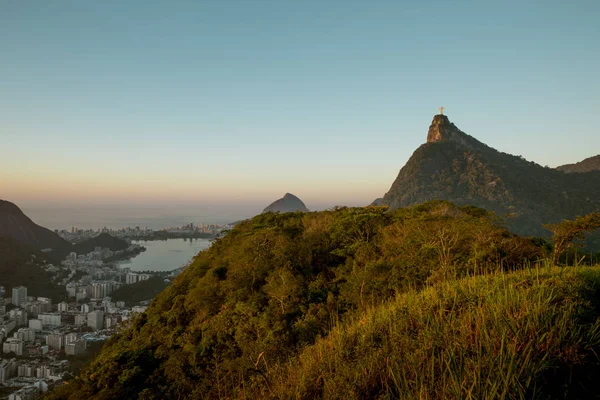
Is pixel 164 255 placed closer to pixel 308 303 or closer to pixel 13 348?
pixel 13 348

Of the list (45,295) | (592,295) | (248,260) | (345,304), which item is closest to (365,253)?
(345,304)

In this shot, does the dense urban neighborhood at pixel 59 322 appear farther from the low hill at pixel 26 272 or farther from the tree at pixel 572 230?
the tree at pixel 572 230

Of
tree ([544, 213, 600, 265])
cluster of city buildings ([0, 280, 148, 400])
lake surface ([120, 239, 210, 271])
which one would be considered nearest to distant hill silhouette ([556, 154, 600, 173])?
tree ([544, 213, 600, 265])

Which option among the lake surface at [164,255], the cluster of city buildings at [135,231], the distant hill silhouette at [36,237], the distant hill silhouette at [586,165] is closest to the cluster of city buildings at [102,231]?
the cluster of city buildings at [135,231]

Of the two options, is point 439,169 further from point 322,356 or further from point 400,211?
point 322,356

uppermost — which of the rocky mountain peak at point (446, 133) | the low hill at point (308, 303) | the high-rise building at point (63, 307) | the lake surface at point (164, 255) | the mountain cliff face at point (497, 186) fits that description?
the rocky mountain peak at point (446, 133)

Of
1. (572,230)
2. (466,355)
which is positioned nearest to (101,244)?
(572,230)

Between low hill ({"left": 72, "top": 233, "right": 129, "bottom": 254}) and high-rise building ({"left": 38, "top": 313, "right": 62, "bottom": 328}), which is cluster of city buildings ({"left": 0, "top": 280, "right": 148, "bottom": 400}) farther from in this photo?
low hill ({"left": 72, "top": 233, "right": 129, "bottom": 254})
